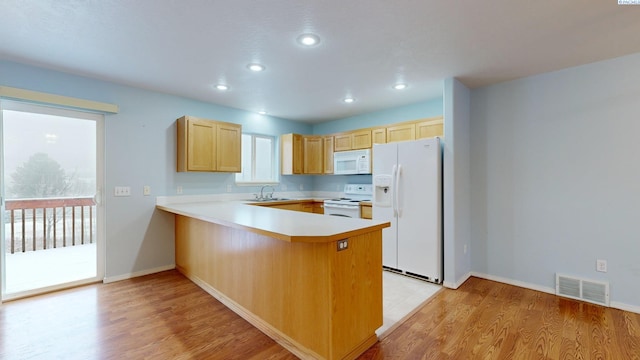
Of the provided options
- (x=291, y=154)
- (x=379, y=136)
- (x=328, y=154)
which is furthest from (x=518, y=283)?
(x=291, y=154)

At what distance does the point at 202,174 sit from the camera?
13.7 ft

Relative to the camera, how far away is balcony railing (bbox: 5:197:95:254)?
299 centimetres

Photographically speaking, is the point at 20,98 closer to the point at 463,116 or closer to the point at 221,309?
the point at 221,309

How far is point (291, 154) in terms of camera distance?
509cm

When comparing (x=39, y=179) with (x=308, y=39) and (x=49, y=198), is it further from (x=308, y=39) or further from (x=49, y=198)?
(x=308, y=39)

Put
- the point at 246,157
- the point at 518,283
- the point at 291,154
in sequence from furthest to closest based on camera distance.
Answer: the point at 291,154, the point at 246,157, the point at 518,283

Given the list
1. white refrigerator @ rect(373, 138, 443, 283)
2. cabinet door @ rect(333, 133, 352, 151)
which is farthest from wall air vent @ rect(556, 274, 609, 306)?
cabinet door @ rect(333, 133, 352, 151)

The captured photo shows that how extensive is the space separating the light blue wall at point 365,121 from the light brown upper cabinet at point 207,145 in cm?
199

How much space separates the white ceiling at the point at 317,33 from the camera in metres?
1.89

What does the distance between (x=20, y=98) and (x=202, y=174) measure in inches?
78.5

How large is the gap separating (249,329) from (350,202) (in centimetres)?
252

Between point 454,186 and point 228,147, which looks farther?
point 228,147

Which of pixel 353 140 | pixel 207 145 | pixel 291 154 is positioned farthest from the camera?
Result: pixel 291 154

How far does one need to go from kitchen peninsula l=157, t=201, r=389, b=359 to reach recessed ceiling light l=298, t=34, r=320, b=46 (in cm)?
150
